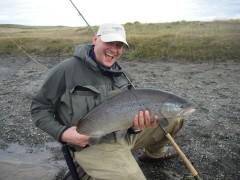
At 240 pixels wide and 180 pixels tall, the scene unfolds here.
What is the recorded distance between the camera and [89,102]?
4496 mm

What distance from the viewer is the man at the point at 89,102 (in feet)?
14.3

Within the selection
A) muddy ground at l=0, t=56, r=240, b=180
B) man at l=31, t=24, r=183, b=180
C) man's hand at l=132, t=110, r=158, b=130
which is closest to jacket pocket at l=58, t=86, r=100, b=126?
man at l=31, t=24, r=183, b=180

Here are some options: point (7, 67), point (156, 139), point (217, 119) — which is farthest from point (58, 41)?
point (156, 139)

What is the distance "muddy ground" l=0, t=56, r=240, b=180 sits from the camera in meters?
6.04

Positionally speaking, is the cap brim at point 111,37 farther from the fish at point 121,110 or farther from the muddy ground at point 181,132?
the muddy ground at point 181,132

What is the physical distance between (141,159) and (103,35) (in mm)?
2703

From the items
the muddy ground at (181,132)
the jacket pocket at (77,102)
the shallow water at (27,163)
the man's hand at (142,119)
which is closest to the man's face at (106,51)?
the jacket pocket at (77,102)

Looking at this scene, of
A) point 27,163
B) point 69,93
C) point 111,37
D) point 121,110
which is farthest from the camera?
point 27,163

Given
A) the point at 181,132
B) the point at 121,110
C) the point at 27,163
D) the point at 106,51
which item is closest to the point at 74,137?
the point at 121,110

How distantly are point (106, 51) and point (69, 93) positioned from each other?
789 mm

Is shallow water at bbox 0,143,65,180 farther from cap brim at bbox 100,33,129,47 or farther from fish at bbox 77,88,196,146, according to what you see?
cap brim at bbox 100,33,129,47

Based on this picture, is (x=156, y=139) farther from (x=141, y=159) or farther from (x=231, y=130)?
(x=231, y=130)

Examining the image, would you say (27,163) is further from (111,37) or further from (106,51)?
(111,37)

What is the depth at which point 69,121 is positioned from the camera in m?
4.54
